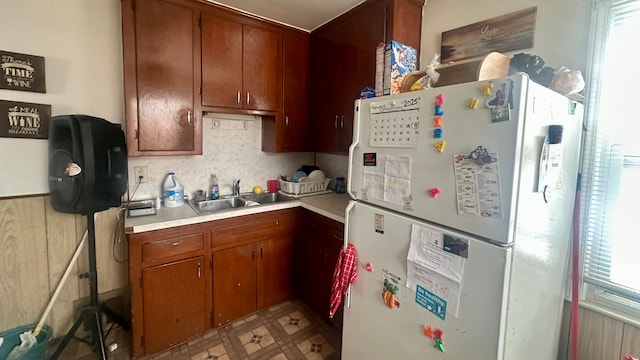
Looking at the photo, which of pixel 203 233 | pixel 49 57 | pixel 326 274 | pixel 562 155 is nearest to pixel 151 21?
pixel 49 57

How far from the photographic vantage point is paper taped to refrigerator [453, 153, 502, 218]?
92cm

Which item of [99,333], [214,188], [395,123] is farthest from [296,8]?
[99,333]

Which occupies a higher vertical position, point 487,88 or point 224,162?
point 487,88

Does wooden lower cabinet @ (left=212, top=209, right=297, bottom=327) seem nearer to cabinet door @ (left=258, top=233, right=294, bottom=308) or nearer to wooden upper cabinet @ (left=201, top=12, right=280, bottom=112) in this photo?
cabinet door @ (left=258, top=233, right=294, bottom=308)

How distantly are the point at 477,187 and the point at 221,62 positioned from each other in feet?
6.55

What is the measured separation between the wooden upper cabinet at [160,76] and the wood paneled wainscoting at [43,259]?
25.1 inches

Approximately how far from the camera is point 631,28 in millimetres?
1259

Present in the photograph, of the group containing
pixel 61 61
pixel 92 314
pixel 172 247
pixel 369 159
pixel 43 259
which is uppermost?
pixel 61 61

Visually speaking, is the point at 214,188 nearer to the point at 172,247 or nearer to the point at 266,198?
the point at 266,198

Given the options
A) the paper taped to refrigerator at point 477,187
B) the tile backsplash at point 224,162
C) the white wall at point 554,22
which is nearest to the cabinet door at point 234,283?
the tile backsplash at point 224,162

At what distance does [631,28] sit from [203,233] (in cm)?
253

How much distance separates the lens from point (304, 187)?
8.67 ft

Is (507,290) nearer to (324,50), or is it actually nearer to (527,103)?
(527,103)

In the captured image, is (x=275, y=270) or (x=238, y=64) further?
(x=275, y=270)
